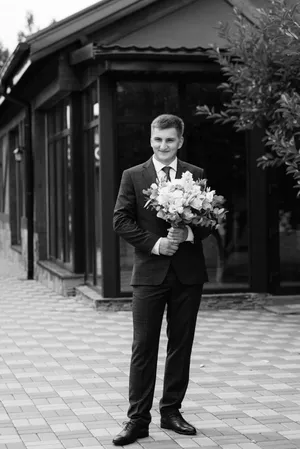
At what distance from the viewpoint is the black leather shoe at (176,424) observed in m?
5.68

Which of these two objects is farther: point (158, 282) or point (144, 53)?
point (144, 53)

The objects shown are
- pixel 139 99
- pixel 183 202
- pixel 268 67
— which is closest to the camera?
pixel 183 202

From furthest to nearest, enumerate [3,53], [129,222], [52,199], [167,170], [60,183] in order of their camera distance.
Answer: [3,53] < [52,199] < [60,183] < [167,170] < [129,222]

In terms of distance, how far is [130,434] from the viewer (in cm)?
550

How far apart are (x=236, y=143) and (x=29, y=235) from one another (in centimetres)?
607

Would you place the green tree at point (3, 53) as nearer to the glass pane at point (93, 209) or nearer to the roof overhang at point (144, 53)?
the glass pane at point (93, 209)

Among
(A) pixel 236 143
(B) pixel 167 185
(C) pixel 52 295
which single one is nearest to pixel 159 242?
(B) pixel 167 185

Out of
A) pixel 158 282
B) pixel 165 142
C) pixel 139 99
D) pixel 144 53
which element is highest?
pixel 144 53

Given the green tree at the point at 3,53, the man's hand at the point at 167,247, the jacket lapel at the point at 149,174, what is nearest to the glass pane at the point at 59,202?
the jacket lapel at the point at 149,174

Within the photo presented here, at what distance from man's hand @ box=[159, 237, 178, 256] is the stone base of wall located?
8.01 meters

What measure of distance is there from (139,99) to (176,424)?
6691 mm

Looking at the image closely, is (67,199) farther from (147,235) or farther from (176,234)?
(176,234)

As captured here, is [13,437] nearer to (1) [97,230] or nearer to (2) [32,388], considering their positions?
(2) [32,388]

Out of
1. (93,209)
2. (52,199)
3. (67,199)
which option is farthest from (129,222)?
(52,199)
